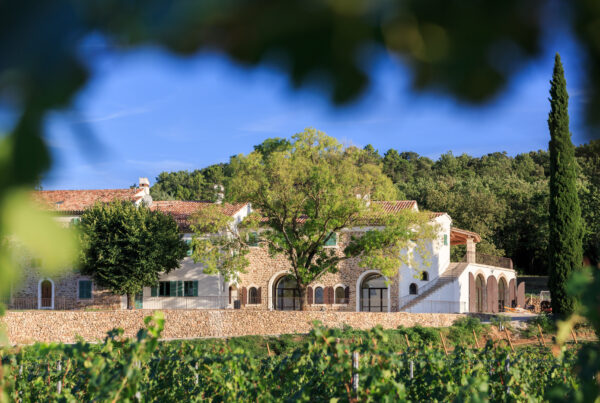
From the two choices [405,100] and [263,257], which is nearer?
[405,100]

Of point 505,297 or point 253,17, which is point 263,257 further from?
point 253,17

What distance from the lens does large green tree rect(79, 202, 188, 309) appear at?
1160 inches

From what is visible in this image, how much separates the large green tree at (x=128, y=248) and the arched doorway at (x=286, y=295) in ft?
21.5

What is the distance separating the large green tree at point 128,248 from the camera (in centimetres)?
2947

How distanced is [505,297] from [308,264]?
17.9m

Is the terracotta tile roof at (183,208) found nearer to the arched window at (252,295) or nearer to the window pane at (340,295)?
the arched window at (252,295)

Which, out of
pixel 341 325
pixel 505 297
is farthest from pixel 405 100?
pixel 505 297

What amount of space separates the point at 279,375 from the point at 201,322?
20359 mm

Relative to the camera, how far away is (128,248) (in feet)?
97.0

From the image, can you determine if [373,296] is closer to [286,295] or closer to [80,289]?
[286,295]

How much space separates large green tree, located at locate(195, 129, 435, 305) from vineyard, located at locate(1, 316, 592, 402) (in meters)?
14.7

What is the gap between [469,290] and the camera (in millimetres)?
33094

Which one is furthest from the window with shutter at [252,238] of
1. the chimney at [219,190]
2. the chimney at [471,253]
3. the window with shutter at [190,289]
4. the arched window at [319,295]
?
the chimney at [471,253]

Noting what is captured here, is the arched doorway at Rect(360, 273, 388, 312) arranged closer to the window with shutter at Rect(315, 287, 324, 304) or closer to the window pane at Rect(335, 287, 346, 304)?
the window pane at Rect(335, 287, 346, 304)
